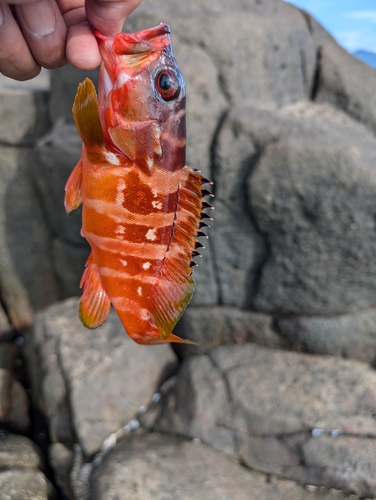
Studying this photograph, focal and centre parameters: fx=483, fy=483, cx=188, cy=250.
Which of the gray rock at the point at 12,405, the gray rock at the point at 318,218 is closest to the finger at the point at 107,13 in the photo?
the gray rock at the point at 318,218

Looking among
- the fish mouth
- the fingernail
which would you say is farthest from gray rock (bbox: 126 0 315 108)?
the fish mouth

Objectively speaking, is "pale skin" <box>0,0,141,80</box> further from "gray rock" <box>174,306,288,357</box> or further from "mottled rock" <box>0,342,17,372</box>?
"mottled rock" <box>0,342,17,372</box>

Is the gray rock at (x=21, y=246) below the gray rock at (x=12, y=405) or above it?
above

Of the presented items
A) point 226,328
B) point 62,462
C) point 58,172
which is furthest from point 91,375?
point 58,172

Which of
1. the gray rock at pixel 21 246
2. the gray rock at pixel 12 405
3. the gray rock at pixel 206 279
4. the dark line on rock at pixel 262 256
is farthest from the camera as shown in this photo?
the gray rock at pixel 21 246

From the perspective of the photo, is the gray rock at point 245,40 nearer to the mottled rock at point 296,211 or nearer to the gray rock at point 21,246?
the mottled rock at point 296,211

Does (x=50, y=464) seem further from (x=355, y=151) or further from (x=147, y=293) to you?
(x=355, y=151)
